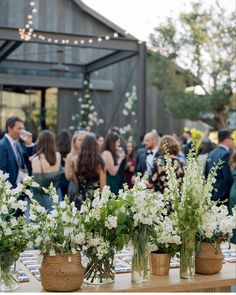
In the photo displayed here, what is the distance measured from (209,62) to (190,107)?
2.04 metres

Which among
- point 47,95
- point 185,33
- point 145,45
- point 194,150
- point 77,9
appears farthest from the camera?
point 185,33

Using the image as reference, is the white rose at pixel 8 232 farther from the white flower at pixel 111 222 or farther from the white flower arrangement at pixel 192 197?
the white flower arrangement at pixel 192 197

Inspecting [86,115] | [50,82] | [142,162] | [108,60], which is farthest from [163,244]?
[50,82]

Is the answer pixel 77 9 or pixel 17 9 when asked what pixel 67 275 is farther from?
pixel 77 9

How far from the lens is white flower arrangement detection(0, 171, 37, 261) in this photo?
2320 mm

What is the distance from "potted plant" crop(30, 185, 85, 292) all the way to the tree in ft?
53.8

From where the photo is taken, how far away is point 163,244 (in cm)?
265

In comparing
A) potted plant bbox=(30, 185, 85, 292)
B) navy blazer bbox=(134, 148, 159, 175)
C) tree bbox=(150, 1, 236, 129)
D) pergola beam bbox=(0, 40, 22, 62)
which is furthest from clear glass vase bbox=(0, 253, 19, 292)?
tree bbox=(150, 1, 236, 129)

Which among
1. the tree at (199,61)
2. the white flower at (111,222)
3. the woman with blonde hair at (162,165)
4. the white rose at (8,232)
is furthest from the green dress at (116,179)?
the tree at (199,61)

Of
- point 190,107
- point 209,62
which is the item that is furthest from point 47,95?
point 209,62

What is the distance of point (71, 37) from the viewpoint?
10.6 metres

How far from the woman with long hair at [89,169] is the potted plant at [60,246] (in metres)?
2.74

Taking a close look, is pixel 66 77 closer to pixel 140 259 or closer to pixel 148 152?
pixel 148 152

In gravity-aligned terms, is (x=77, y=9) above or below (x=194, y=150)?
above
